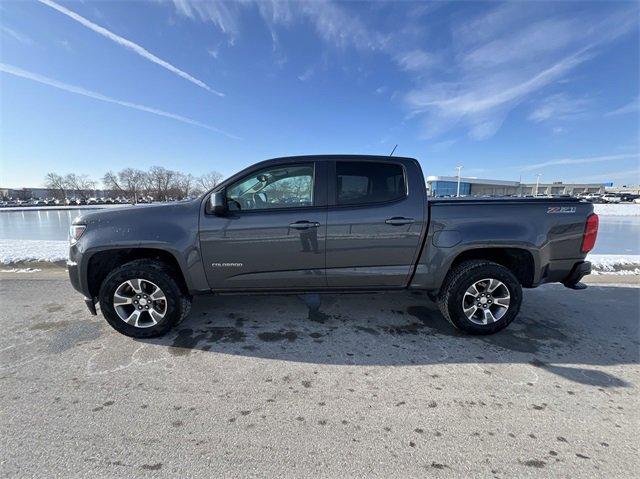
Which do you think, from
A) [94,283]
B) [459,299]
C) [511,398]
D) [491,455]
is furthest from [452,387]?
[94,283]

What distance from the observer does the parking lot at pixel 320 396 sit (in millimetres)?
1875

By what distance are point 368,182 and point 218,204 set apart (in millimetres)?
1621

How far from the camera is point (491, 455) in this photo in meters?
1.91

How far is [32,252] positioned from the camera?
735cm

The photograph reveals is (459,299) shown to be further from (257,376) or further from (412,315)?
(257,376)

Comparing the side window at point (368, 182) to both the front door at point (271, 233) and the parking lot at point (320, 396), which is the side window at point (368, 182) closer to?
the front door at point (271, 233)

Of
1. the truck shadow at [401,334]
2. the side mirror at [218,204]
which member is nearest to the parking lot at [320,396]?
the truck shadow at [401,334]

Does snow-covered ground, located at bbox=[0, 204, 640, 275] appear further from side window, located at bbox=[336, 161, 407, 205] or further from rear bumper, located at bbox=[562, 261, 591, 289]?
side window, located at bbox=[336, 161, 407, 205]

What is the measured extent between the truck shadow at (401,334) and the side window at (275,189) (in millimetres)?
1428

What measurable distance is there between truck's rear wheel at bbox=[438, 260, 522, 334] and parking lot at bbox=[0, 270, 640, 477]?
7.4 inches

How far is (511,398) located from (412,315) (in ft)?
5.16

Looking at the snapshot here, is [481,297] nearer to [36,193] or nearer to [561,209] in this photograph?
[561,209]

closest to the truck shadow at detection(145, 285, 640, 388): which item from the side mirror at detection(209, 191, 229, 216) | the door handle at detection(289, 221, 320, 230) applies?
the door handle at detection(289, 221, 320, 230)

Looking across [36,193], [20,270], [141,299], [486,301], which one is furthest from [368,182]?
[36,193]
